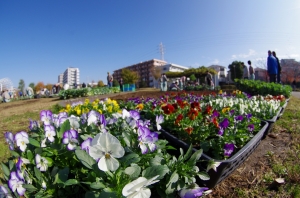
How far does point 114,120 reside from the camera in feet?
5.38

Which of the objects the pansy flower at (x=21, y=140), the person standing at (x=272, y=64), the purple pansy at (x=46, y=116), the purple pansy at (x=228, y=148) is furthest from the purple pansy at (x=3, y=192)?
the person standing at (x=272, y=64)

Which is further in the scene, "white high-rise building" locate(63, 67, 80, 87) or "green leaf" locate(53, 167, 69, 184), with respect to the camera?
"white high-rise building" locate(63, 67, 80, 87)

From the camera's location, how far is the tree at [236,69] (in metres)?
43.2

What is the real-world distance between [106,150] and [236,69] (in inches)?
1870

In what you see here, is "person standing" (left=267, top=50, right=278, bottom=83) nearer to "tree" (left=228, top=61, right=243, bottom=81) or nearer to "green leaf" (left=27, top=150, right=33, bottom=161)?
"green leaf" (left=27, top=150, right=33, bottom=161)

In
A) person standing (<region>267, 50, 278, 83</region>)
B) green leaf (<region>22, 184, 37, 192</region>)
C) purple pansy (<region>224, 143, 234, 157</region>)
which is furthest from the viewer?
person standing (<region>267, 50, 278, 83</region>)

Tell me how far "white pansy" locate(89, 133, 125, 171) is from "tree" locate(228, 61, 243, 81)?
46765 mm

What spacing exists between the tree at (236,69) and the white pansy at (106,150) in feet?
153

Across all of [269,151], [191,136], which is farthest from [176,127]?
[269,151]

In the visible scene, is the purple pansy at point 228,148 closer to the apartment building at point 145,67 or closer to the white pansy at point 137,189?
the white pansy at point 137,189

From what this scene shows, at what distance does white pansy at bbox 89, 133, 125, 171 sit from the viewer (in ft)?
2.53

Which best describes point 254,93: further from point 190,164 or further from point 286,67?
point 286,67

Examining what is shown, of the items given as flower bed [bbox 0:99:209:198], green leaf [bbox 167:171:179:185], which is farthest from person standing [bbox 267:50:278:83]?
green leaf [bbox 167:171:179:185]

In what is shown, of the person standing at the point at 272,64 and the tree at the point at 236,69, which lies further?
the tree at the point at 236,69
